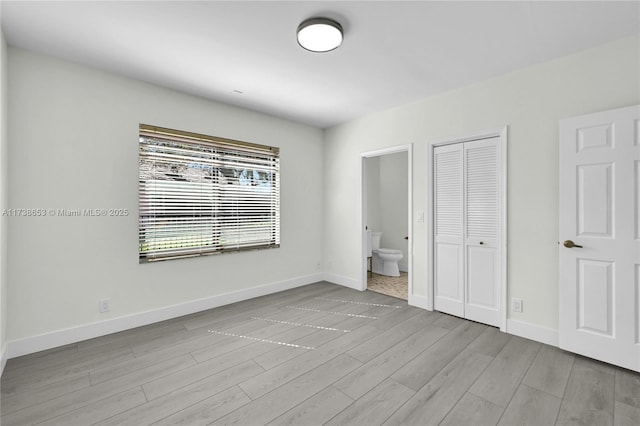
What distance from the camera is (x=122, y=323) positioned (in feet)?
9.73

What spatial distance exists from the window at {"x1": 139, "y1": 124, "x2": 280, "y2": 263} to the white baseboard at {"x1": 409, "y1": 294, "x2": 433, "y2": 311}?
207cm

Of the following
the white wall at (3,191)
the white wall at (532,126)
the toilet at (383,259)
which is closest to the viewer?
the white wall at (3,191)

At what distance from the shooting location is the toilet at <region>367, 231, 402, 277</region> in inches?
205

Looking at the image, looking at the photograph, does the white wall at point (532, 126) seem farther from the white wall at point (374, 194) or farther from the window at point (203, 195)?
the white wall at point (374, 194)

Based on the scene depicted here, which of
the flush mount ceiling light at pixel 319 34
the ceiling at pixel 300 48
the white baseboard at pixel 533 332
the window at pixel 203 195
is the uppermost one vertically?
the ceiling at pixel 300 48

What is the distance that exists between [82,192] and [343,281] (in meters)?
3.53

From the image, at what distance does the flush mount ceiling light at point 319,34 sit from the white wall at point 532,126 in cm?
178

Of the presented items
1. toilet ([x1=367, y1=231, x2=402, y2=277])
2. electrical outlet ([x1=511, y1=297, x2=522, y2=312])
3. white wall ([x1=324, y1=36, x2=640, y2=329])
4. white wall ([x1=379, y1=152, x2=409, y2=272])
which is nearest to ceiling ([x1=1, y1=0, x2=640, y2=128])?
Result: white wall ([x1=324, y1=36, x2=640, y2=329])

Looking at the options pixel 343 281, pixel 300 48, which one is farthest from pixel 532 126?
pixel 343 281

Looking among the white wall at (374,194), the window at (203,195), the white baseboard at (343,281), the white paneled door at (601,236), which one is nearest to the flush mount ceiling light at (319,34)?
the window at (203,195)

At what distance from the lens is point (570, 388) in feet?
6.63

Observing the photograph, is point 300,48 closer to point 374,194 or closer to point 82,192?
point 82,192

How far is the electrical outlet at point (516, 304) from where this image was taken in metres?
2.86

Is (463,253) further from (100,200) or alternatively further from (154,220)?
(100,200)
